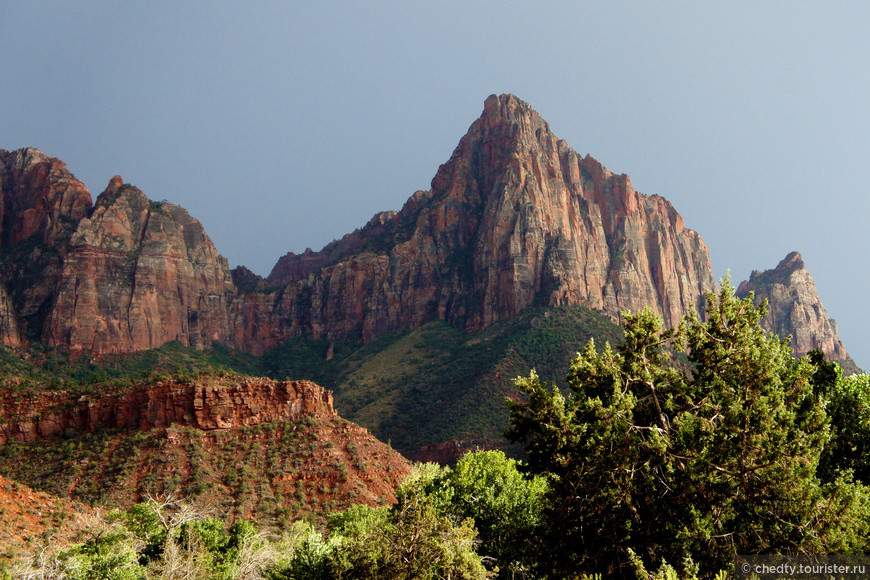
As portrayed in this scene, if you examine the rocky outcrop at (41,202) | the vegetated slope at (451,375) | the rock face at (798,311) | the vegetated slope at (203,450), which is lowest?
the vegetated slope at (203,450)

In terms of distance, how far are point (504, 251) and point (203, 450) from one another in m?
102

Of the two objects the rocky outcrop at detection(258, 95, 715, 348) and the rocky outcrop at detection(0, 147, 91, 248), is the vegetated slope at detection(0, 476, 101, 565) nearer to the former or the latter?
the rocky outcrop at detection(0, 147, 91, 248)

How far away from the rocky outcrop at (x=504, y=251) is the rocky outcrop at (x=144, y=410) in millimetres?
83179

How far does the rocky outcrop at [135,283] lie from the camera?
129000mm

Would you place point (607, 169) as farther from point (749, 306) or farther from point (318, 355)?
point (749, 306)

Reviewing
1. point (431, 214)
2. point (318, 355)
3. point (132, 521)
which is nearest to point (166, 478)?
point (132, 521)

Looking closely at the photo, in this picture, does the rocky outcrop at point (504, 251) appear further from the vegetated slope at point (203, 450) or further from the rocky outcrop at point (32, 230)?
the vegetated slope at point (203, 450)

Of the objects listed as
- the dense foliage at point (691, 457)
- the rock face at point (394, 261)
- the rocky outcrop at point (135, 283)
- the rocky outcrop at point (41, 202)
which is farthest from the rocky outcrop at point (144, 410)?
the rocky outcrop at point (41, 202)

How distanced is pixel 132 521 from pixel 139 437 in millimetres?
22799

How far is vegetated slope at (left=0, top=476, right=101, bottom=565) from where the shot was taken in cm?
3547

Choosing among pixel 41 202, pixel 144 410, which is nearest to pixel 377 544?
pixel 144 410

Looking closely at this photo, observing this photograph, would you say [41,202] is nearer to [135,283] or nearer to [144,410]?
[135,283]

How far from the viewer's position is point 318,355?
16738 cm

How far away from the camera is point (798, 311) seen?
605 ft
